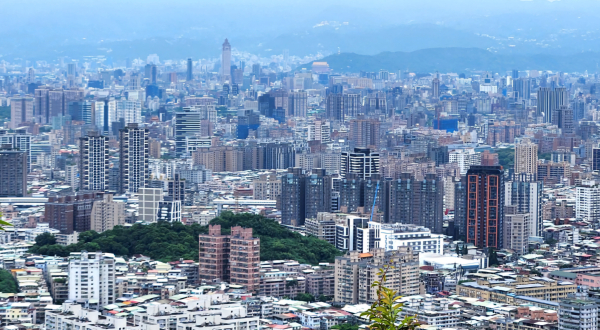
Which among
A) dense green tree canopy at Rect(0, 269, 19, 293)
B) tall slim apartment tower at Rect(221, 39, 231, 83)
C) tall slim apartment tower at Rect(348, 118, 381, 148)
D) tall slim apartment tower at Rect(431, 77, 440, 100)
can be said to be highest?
tall slim apartment tower at Rect(221, 39, 231, 83)

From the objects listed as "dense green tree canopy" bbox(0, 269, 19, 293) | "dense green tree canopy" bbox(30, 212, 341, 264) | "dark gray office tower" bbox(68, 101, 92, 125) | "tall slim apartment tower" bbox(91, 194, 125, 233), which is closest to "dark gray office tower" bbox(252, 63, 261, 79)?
"dark gray office tower" bbox(68, 101, 92, 125)

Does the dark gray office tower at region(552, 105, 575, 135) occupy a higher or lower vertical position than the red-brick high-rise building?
higher

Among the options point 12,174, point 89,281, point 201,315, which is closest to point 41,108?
point 12,174

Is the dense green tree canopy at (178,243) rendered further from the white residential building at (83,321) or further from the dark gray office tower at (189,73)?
the dark gray office tower at (189,73)

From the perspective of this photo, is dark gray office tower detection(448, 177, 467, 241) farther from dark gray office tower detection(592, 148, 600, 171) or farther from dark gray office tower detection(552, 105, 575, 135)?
dark gray office tower detection(552, 105, 575, 135)

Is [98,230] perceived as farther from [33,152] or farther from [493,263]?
[33,152]

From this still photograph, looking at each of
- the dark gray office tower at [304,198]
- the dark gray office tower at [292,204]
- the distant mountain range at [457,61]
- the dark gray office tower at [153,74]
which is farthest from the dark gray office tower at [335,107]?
the dark gray office tower at [292,204]
